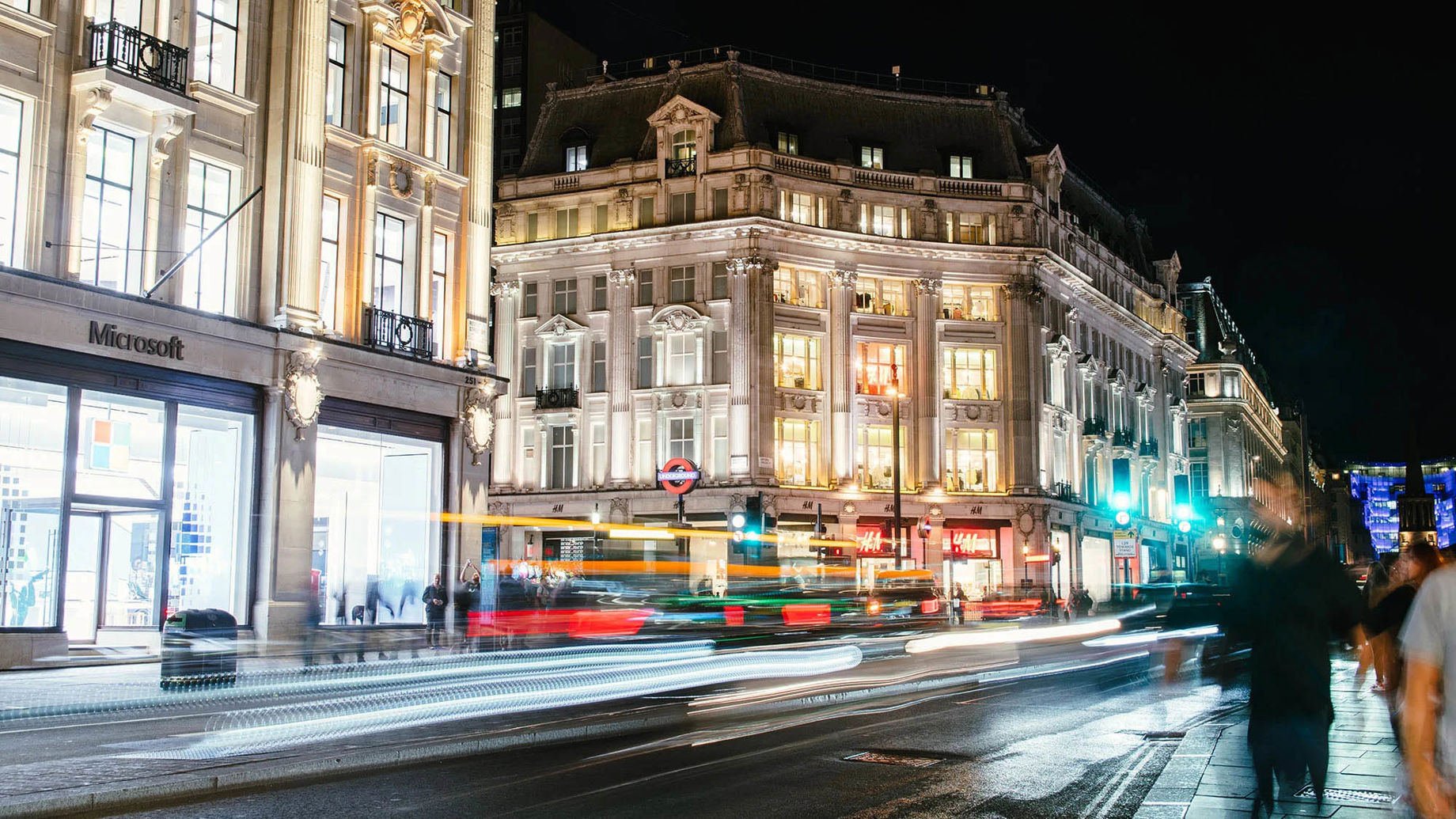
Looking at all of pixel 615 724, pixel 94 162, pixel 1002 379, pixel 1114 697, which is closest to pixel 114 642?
pixel 94 162

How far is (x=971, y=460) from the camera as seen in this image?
62969 millimetres

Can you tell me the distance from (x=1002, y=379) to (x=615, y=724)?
165ft

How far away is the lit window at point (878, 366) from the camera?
60.8 meters

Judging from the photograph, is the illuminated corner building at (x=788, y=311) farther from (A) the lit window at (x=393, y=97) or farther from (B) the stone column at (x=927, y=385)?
(A) the lit window at (x=393, y=97)

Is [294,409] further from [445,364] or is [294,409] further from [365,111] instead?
[365,111]

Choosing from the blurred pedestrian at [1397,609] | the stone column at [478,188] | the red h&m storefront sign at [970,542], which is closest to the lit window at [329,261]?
the stone column at [478,188]

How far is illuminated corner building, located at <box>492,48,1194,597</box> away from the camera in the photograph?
5878 centimetres

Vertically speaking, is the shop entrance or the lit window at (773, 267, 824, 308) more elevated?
the lit window at (773, 267, 824, 308)

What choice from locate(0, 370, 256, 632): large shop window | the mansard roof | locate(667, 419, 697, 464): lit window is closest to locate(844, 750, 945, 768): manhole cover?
locate(0, 370, 256, 632): large shop window

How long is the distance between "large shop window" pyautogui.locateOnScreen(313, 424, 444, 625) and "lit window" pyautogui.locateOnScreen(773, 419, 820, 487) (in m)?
28.2

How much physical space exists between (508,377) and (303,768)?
5068 centimetres

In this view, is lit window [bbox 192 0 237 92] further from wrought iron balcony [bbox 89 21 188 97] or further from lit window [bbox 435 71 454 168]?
lit window [bbox 435 71 454 168]

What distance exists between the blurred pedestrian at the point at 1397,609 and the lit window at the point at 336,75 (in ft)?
77.4

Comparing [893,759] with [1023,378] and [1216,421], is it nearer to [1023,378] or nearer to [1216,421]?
[1023,378]
